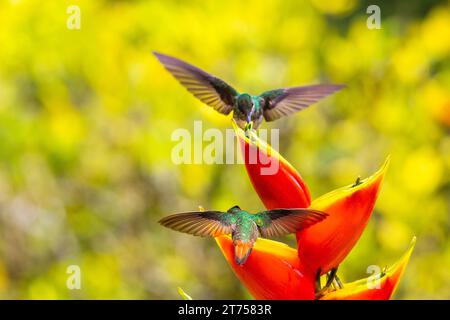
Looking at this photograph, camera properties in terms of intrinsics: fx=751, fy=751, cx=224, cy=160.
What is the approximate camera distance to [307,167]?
6.16ft

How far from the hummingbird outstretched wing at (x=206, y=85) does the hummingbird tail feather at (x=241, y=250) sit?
30 cm

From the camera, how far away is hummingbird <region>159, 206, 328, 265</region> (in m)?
0.62

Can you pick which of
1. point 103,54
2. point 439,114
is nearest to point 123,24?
point 103,54

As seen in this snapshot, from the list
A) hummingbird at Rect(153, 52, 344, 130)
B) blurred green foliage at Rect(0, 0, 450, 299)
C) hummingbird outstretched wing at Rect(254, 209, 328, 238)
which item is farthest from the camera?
blurred green foliage at Rect(0, 0, 450, 299)

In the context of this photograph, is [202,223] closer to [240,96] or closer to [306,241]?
[306,241]

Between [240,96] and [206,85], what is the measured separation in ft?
0.25

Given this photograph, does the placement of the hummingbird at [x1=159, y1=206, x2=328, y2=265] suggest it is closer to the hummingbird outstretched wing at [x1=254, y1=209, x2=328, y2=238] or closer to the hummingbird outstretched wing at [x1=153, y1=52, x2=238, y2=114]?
the hummingbird outstretched wing at [x1=254, y1=209, x2=328, y2=238]

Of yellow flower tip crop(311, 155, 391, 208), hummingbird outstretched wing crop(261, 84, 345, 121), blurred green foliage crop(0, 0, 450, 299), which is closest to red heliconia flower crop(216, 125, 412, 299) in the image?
yellow flower tip crop(311, 155, 391, 208)

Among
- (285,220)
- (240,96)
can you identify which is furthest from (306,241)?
(240,96)

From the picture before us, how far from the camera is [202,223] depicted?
2.16 feet

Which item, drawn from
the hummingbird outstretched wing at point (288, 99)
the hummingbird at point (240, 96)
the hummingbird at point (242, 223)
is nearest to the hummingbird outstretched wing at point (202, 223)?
the hummingbird at point (242, 223)

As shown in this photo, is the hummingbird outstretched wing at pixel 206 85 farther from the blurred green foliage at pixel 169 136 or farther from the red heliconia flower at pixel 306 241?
the blurred green foliage at pixel 169 136

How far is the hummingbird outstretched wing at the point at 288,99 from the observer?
3.17 ft

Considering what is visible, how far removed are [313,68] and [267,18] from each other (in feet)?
0.59
